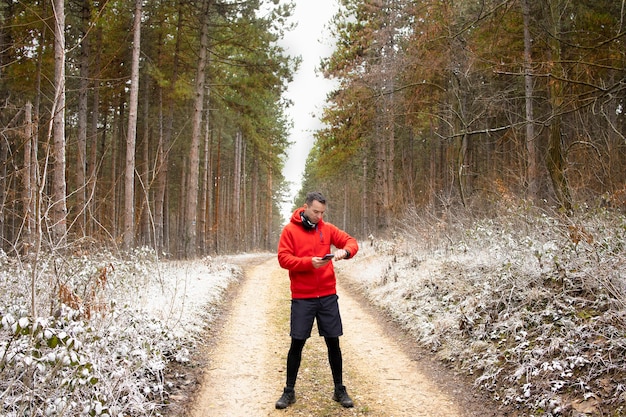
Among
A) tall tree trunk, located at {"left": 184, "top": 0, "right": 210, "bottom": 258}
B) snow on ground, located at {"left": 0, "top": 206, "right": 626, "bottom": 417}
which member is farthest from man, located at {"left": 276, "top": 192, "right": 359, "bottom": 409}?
tall tree trunk, located at {"left": 184, "top": 0, "right": 210, "bottom": 258}

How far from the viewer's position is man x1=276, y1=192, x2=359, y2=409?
4457 mm

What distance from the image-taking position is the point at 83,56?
1391cm

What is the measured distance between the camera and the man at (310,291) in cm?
446

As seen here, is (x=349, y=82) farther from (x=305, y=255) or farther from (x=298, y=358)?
(x=298, y=358)

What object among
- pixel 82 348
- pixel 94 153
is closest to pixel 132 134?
pixel 94 153

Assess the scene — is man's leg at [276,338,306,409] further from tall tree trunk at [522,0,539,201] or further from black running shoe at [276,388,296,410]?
tall tree trunk at [522,0,539,201]

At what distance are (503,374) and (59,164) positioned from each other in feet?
22.2

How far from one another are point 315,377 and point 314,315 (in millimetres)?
1302

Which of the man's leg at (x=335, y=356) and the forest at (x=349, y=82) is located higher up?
the forest at (x=349, y=82)

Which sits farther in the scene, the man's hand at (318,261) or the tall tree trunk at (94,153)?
the man's hand at (318,261)

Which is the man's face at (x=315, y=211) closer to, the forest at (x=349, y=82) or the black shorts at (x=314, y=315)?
the black shorts at (x=314, y=315)

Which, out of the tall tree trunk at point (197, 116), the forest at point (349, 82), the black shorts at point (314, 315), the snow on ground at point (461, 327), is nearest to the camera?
the snow on ground at point (461, 327)

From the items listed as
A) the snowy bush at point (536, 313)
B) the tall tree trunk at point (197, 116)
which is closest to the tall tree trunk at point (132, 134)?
the tall tree trunk at point (197, 116)

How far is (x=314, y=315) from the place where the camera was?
4.52m
